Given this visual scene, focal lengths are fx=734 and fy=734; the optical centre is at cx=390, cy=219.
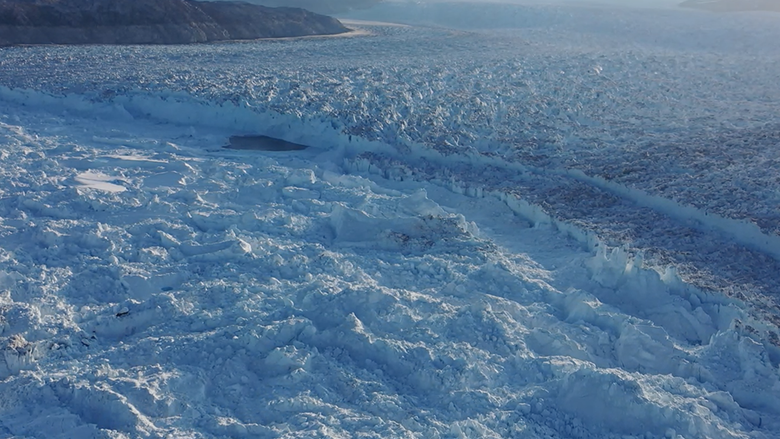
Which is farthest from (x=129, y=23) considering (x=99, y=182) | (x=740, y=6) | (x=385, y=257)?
(x=740, y=6)

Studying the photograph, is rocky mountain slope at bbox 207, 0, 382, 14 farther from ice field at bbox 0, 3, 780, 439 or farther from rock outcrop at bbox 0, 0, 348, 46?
ice field at bbox 0, 3, 780, 439

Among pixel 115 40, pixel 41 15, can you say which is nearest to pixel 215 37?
pixel 115 40

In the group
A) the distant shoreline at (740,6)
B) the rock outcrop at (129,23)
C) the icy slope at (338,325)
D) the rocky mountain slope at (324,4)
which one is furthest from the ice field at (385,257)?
the rocky mountain slope at (324,4)

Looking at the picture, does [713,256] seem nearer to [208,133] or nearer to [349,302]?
[349,302]

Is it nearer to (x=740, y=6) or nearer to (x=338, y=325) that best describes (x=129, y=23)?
(x=338, y=325)

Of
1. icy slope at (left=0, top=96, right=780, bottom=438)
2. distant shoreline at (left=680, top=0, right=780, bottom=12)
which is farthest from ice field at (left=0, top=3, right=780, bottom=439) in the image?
distant shoreline at (left=680, top=0, right=780, bottom=12)

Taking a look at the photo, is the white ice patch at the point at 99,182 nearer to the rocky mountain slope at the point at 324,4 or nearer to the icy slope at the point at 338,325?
the icy slope at the point at 338,325
